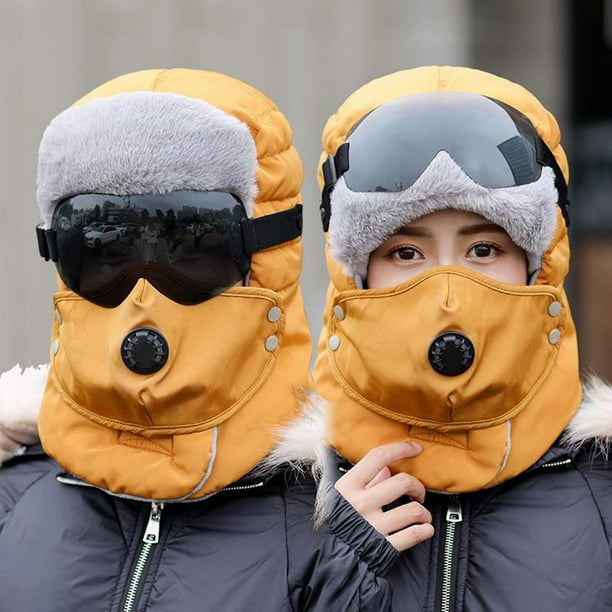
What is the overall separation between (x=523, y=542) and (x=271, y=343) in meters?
0.74

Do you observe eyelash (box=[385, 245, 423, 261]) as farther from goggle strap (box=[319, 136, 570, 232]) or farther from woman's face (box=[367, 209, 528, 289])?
goggle strap (box=[319, 136, 570, 232])

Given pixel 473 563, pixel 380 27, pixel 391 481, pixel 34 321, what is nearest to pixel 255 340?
pixel 391 481

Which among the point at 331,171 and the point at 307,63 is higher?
the point at 331,171

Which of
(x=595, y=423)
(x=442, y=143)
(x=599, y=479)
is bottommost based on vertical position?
(x=599, y=479)

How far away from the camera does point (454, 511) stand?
8.40 ft

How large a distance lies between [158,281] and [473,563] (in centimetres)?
92

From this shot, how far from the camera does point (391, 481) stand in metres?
2.54

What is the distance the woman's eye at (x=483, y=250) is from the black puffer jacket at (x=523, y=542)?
410 millimetres

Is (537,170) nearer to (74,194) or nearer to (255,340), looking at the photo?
(255,340)

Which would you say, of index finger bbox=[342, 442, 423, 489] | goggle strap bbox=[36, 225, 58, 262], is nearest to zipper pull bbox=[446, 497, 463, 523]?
index finger bbox=[342, 442, 423, 489]

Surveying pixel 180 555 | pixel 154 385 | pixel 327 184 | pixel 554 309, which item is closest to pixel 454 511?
pixel 554 309

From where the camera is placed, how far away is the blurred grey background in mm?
6148

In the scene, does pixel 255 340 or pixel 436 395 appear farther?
pixel 255 340

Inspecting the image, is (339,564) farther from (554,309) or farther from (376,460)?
(554,309)
